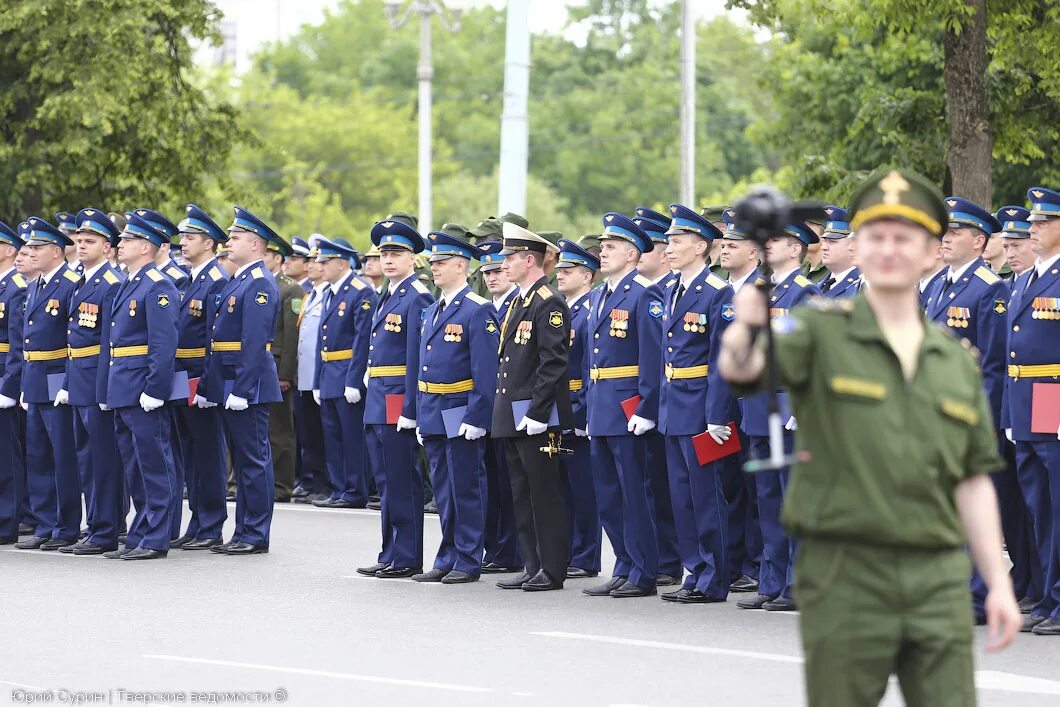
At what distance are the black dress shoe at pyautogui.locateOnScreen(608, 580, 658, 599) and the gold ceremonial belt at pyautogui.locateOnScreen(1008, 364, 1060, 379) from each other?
2758 millimetres

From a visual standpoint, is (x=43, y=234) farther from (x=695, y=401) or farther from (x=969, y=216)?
(x=969, y=216)

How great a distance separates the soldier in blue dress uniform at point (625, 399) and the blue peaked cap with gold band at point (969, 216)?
79.0 inches

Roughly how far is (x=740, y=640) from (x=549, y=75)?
250 ft

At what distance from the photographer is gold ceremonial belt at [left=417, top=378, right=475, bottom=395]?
41.7ft

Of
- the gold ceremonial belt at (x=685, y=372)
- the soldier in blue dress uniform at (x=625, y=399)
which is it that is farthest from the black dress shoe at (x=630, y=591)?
the gold ceremonial belt at (x=685, y=372)

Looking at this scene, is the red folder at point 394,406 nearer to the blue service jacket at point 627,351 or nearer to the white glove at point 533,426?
the white glove at point 533,426

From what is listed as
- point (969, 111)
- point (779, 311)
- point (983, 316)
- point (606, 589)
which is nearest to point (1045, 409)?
point (983, 316)

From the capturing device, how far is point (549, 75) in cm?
8525

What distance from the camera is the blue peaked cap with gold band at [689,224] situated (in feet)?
38.8

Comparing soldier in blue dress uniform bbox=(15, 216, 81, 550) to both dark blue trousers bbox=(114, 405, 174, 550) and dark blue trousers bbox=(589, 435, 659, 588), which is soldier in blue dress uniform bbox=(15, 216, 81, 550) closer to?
dark blue trousers bbox=(114, 405, 174, 550)

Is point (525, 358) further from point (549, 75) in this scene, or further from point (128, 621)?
point (549, 75)

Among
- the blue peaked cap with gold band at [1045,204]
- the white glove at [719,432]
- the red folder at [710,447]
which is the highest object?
the blue peaked cap with gold band at [1045,204]

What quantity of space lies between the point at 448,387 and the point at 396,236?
1.23 meters

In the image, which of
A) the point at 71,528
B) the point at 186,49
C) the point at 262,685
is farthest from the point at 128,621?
the point at 186,49
